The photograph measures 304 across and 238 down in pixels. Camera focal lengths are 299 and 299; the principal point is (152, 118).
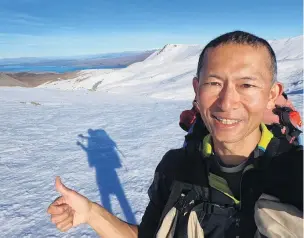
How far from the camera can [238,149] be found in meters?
1.47

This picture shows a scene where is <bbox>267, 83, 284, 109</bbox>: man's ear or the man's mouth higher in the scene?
<bbox>267, 83, 284, 109</bbox>: man's ear

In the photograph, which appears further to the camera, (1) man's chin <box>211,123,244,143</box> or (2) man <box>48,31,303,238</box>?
(1) man's chin <box>211,123,244,143</box>

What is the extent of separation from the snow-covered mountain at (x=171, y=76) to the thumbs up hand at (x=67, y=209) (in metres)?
20.1

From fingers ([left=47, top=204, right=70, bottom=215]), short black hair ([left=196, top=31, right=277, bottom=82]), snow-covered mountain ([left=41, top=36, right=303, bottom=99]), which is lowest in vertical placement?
snow-covered mountain ([left=41, top=36, right=303, bottom=99])

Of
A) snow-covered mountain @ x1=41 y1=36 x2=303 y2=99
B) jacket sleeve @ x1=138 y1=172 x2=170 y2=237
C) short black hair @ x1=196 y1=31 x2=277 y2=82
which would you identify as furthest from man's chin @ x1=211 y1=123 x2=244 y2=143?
snow-covered mountain @ x1=41 y1=36 x2=303 y2=99

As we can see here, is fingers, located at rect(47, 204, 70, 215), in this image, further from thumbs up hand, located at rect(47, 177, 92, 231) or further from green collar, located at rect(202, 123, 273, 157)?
green collar, located at rect(202, 123, 273, 157)

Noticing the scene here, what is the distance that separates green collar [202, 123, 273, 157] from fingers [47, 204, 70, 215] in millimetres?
807

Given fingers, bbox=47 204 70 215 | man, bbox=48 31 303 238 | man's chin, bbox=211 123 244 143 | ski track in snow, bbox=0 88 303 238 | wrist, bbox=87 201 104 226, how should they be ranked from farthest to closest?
ski track in snow, bbox=0 88 303 238 → wrist, bbox=87 201 104 226 → fingers, bbox=47 204 70 215 → man's chin, bbox=211 123 244 143 → man, bbox=48 31 303 238

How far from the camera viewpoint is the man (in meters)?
1.29

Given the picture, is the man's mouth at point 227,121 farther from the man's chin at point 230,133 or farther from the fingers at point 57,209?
the fingers at point 57,209

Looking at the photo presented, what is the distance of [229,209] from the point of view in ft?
4.47

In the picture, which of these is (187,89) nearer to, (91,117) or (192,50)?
(91,117)

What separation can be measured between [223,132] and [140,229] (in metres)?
0.76

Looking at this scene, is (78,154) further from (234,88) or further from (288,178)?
(288,178)
